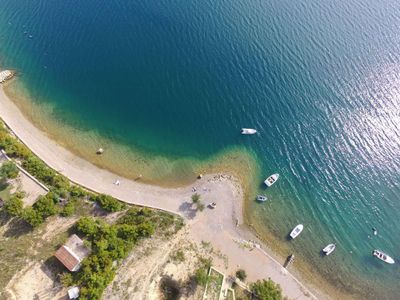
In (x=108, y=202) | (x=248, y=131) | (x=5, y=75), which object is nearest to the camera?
(x=108, y=202)

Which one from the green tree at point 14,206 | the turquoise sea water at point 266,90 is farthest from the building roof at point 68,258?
the turquoise sea water at point 266,90

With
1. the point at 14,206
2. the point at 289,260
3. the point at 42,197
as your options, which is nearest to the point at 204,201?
the point at 289,260

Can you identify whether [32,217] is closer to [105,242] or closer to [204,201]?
[105,242]

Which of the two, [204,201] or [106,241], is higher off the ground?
[204,201]

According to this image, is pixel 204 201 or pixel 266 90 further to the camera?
pixel 266 90

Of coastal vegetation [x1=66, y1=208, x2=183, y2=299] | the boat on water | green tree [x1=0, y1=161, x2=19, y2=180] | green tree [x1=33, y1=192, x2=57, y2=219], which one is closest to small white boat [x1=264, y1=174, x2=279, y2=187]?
the boat on water

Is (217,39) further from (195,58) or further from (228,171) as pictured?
(228,171)

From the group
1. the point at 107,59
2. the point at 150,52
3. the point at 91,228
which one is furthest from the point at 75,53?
the point at 91,228
